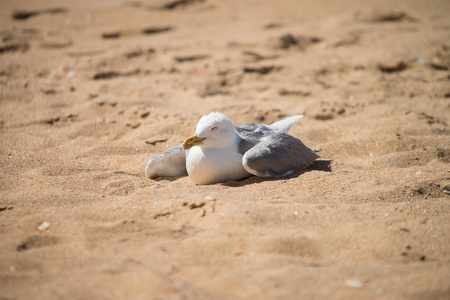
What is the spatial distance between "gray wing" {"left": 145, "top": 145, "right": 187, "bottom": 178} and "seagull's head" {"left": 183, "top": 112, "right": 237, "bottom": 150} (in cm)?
35

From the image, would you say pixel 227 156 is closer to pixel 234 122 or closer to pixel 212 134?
pixel 212 134

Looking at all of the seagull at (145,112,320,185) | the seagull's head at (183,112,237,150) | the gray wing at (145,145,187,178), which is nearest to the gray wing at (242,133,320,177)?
the seagull at (145,112,320,185)

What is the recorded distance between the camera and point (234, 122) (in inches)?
219

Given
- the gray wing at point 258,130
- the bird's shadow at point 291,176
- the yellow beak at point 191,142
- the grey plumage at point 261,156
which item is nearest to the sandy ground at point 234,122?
the bird's shadow at point 291,176

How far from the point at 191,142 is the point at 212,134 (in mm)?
219

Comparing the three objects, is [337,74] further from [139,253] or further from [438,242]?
[139,253]

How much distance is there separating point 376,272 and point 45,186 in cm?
291

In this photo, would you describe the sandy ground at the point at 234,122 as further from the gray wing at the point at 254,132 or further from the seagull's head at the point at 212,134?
the gray wing at the point at 254,132

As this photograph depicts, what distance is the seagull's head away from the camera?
3.96 meters

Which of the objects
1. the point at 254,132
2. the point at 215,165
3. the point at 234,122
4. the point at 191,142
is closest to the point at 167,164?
the point at 191,142

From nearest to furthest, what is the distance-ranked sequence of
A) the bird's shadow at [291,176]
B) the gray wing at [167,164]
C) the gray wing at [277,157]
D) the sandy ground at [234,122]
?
the sandy ground at [234,122] < the gray wing at [277,157] < the bird's shadow at [291,176] < the gray wing at [167,164]

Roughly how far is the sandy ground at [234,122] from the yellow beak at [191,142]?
0.42m

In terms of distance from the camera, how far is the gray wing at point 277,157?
12.7ft

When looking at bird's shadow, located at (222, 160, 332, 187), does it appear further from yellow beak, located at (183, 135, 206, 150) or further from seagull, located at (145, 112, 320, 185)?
yellow beak, located at (183, 135, 206, 150)
